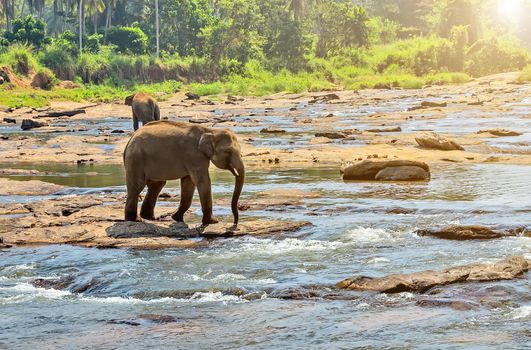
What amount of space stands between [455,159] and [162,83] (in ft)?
165

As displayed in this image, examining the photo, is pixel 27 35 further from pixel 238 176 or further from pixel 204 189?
pixel 238 176

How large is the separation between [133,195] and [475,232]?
4.79m

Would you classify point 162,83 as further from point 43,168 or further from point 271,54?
point 43,168

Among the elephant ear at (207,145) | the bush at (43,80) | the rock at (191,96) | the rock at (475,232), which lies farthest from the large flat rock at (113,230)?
the bush at (43,80)

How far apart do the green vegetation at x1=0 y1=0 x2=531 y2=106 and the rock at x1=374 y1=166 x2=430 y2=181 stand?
44.2 m

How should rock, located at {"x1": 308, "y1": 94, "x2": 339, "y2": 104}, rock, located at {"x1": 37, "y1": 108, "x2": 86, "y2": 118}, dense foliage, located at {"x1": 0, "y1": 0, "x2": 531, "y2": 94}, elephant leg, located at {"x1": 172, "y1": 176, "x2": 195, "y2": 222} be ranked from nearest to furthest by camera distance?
elephant leg, located at {"x1": 172, "y1": 176, "x2": 195, "y2": 222}, rock, located at {"x1": 37, "y1": 108, "x2": 86, "y2": 118}, rock, located at {"x1": 308, "y1": 94, "x2": 339, "y2": 104}, dense foliage, located at {"x1": 0, "y1": 0, "x2": 531, "y2": 94}

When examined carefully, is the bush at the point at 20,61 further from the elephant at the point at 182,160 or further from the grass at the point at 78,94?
the elephant at the point at 182,160

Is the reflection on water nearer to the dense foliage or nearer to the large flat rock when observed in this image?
the large flat rock

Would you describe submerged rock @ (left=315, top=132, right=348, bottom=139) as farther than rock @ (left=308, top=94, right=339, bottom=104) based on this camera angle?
No

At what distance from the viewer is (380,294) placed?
8.80 meters

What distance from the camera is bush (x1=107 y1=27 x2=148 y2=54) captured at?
2921 inches

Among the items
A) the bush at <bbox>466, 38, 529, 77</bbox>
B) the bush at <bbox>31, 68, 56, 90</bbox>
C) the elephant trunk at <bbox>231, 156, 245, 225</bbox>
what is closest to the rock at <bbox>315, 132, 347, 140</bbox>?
A: the elephant trunk at <bbox>231, 156, 245, 225</bbox>

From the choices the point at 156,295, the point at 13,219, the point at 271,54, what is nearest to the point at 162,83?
the point at 271,54

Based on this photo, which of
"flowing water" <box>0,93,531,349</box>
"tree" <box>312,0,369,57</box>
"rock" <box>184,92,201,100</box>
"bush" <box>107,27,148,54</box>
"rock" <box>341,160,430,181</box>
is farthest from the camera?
"tree" <box>312,0,369,57</box>
